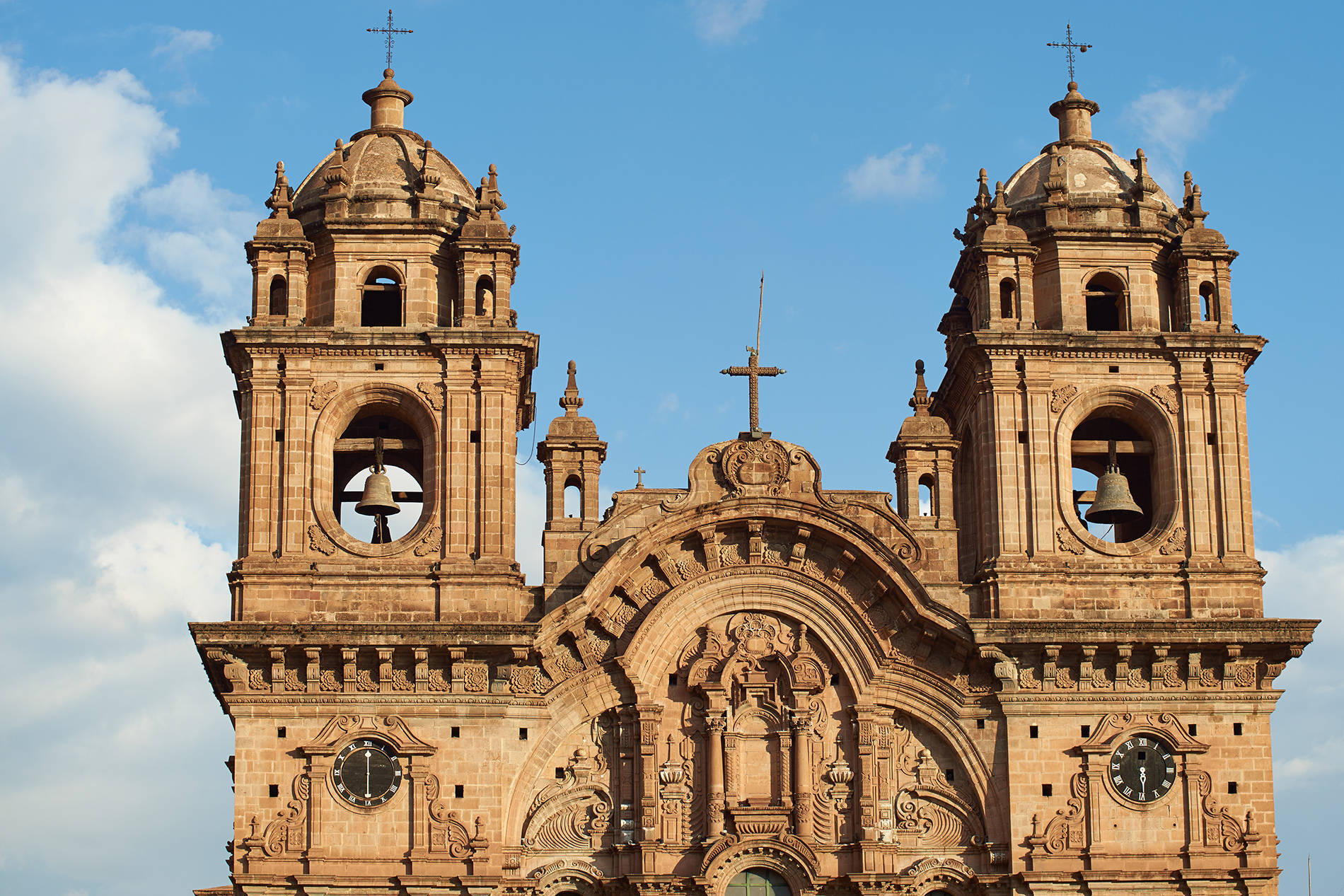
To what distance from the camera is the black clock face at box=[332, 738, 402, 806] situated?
45656mm

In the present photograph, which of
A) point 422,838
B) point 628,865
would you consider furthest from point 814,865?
point 422,838

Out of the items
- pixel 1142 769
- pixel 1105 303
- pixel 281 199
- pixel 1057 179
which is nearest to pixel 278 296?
pixel 281 199

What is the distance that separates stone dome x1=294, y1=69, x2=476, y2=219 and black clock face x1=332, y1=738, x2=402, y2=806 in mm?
10519

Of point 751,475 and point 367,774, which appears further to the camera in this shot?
point 751,475

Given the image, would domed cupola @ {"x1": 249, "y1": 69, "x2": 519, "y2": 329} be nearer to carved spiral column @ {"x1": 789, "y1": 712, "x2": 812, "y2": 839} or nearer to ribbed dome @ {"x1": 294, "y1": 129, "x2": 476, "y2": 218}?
ribbed dome @ {"x1": 294, "y1": 129, "x2": 476, "y2": 218}

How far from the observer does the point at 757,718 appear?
46.8m

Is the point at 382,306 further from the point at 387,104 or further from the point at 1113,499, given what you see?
the point at 1113,499

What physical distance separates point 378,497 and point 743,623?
7185 millimetres

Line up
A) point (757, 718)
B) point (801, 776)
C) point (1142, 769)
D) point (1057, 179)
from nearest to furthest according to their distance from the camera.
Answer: point (801, 776) → point (1142, 769) → point (757, 718) → point (1057, 179)

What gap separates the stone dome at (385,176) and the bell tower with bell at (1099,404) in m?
10.1

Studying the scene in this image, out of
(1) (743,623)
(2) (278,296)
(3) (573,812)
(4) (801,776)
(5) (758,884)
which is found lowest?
(5) (758,884)

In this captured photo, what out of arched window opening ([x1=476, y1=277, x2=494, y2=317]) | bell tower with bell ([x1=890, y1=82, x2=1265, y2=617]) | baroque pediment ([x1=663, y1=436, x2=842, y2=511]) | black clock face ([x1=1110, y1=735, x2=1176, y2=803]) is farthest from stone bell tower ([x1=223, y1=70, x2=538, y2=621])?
black clock face ([x1=1110, y1=735, x2=1176, y2=803])

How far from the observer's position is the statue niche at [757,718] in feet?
151

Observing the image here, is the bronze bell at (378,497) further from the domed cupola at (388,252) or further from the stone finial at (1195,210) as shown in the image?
the stone finial at (1195,210)
